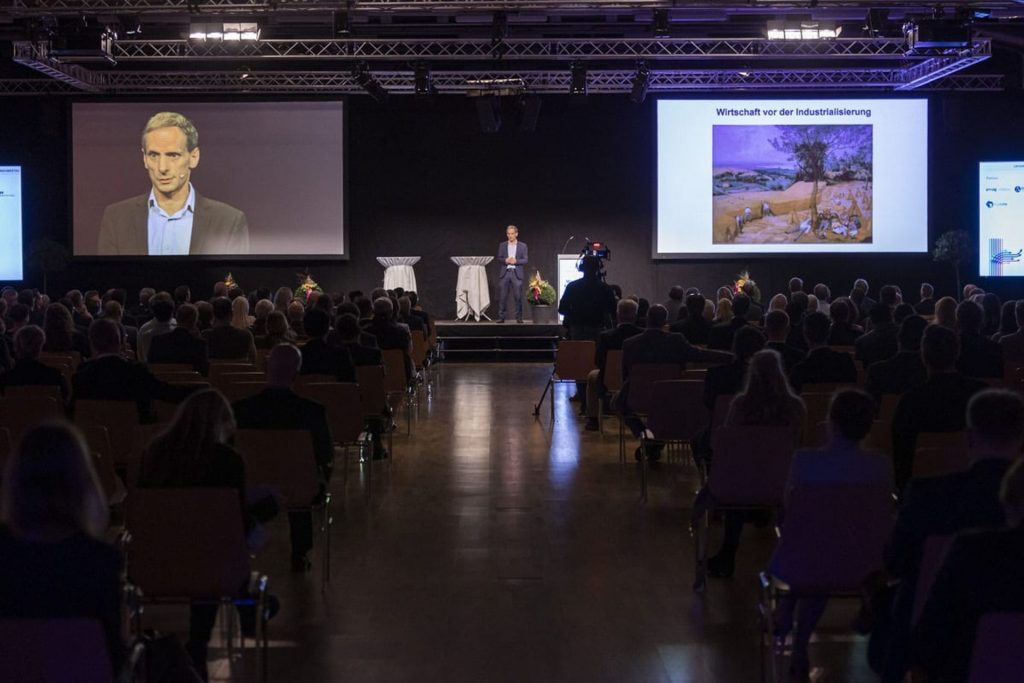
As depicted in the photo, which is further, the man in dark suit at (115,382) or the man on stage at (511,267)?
the man on stage at (511,267)

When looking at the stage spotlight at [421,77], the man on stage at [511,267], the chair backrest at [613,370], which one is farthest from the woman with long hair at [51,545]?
the man on stage at [511,267]

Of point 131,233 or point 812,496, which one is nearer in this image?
point 812,496

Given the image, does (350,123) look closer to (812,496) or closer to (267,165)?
(267,165)

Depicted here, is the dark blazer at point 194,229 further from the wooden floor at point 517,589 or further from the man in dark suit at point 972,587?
the man in dark suit at point 972,587

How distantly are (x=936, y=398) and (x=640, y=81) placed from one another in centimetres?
1224

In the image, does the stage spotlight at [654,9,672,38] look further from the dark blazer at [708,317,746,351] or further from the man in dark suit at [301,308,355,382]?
the man in dark suit at [301,308,355,382]

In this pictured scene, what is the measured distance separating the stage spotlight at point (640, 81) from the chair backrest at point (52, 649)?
15.1 m

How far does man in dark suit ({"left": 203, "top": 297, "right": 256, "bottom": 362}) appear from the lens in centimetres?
912

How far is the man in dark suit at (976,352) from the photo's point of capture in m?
7.78

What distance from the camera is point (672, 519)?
7379 mm

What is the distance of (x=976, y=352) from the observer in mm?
7797

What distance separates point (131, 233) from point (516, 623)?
16.0 meters

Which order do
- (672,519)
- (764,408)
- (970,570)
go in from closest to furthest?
(970,570)
(764,408)
(672,519)

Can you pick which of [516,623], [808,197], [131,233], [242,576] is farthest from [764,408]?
[131,233]
